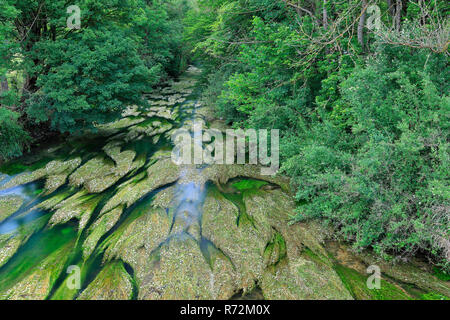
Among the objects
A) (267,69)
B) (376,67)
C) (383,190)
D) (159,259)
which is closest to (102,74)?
(267,69)

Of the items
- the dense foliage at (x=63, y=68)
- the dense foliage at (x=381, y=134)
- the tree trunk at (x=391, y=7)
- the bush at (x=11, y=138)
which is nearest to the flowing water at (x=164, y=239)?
the bush at (x=11, y=138)

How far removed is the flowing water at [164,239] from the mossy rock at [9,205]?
2cm

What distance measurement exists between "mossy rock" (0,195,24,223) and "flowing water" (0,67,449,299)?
0.8 inches

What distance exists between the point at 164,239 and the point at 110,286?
1077mm

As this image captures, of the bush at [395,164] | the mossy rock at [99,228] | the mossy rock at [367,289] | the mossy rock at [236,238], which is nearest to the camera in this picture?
the mossy rock at [367,289]

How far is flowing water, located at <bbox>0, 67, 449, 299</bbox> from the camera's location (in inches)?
126

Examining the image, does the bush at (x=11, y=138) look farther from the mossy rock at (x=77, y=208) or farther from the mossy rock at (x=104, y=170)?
the mossy rock at (x=77, y=208)

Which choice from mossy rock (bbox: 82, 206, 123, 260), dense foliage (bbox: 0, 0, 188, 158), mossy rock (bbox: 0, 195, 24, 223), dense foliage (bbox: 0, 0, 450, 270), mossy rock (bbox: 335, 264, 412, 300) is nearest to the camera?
mossy rock (bbox: 335, 264, 412, 300)

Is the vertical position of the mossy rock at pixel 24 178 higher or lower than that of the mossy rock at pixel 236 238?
higher

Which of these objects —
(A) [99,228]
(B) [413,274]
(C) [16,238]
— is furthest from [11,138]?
(B) [413,274]

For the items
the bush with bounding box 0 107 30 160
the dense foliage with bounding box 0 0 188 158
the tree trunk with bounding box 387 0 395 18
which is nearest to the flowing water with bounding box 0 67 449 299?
the bush with bounding box 0 107 30 160

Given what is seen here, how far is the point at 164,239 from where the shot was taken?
163 inches

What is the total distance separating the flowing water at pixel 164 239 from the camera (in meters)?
3.21

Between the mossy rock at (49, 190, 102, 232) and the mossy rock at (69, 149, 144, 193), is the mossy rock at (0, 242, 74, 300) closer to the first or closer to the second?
the mossy rock at (49, 190, 102, 232)
